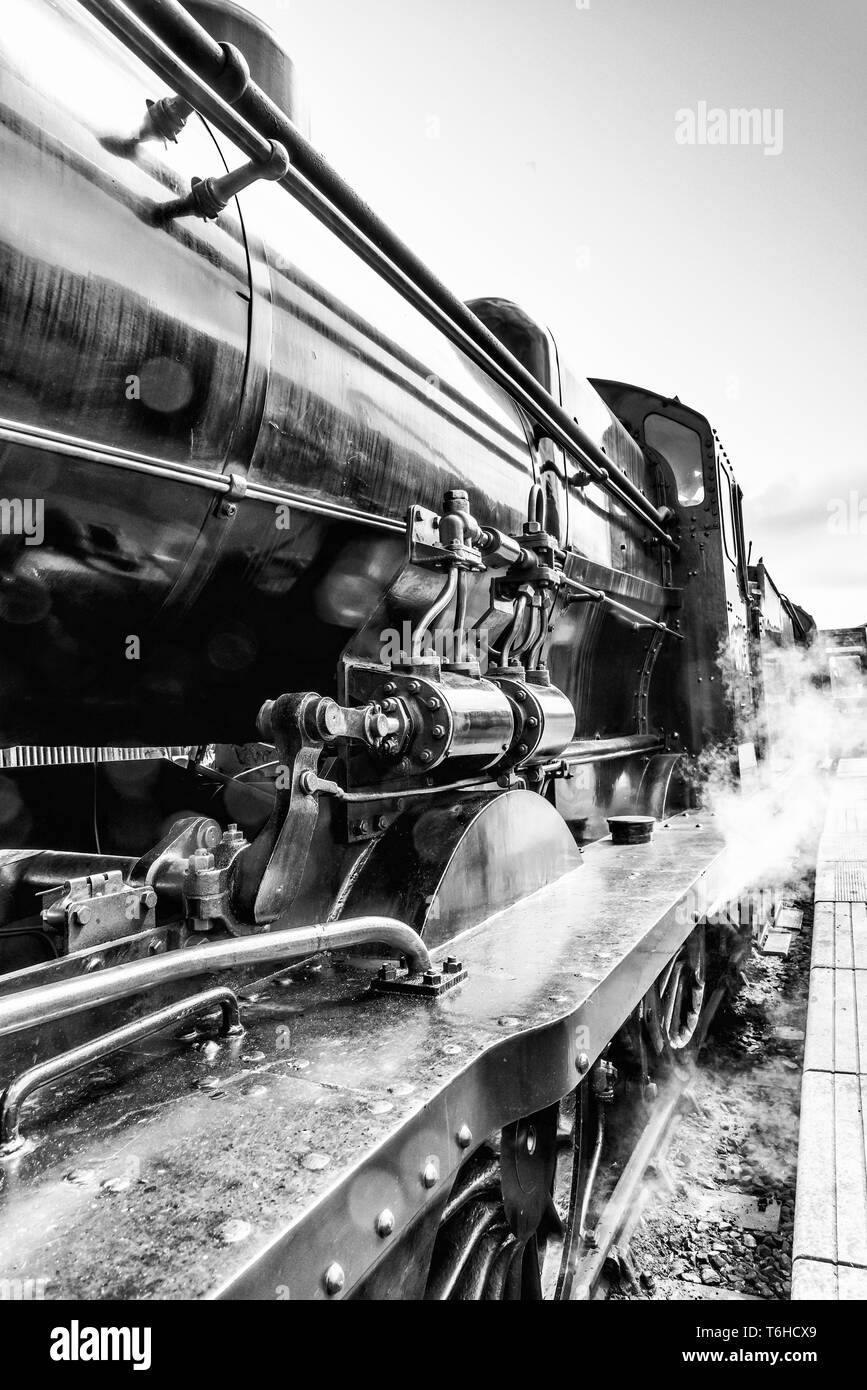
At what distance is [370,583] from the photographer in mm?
1951

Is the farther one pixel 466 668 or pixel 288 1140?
pixel 466 668

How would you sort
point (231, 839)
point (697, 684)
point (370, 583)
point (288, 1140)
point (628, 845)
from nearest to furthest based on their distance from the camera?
point (288, 1140) < point (231, 839) < point (370, 583) < point (628, 845) < point (697, 684)

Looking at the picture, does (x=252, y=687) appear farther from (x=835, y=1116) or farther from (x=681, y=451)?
(x=681, y=451)

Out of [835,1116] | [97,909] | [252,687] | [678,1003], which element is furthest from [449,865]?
[678,1003]

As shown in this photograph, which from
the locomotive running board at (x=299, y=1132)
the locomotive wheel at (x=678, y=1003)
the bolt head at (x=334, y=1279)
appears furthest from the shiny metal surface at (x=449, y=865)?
the locomotive wheel at (x=678, y=1003)

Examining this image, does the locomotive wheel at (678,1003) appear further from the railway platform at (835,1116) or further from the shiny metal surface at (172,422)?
the shiny metal surface at (172,422)

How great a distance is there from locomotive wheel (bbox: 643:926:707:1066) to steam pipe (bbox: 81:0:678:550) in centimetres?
193

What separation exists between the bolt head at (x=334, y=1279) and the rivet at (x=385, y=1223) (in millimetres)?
79

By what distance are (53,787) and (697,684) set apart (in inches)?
147

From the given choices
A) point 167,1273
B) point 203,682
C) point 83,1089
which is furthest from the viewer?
point 203,682

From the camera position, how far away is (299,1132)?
3.26ft

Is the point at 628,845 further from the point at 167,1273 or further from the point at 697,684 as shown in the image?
the point at 167,1273

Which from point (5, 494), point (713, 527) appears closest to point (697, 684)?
point (713, 527)

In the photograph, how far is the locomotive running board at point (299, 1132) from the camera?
0.79 m
